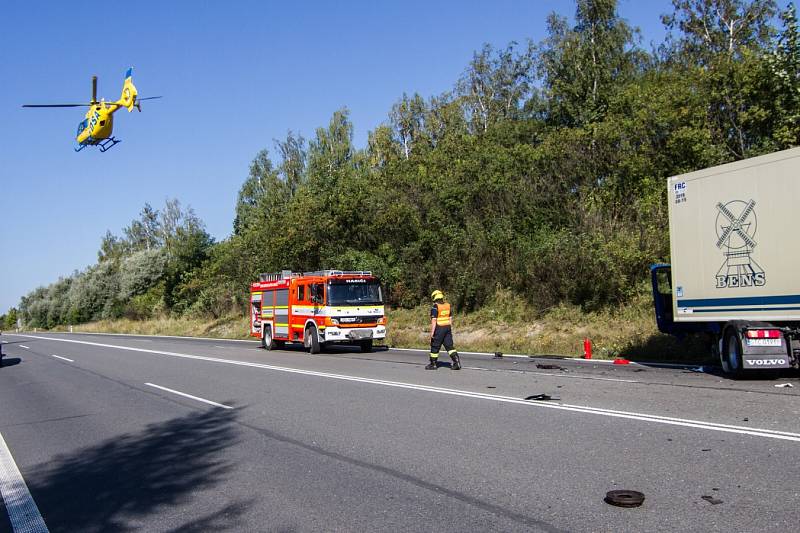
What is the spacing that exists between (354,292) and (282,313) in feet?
13.1

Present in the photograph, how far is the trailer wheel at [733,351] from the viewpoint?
1148cm

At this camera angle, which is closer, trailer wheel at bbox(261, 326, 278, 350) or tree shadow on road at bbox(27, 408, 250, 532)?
tree shadow on road at bbox(27, 408, 250, 532)

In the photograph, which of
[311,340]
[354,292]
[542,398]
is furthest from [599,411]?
[311,340]

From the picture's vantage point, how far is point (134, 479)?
272 inches

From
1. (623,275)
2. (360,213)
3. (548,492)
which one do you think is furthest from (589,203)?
→ (548,492)

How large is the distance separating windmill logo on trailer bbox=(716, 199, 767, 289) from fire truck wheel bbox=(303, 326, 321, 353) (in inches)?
508

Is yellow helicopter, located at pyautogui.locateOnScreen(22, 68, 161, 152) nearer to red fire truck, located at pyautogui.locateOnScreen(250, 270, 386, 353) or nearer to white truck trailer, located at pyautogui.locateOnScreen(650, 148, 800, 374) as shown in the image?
red fire truck, located at pyautogui.locateOnScreen(250, 270, 386, 353)

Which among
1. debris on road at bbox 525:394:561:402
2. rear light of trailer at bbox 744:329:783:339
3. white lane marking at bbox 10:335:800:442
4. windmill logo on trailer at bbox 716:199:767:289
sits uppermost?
windmill logo on trailer at bbox 716:199:767:289

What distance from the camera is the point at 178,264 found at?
64.9 meters

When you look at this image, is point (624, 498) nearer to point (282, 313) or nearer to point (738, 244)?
point (738, 244)

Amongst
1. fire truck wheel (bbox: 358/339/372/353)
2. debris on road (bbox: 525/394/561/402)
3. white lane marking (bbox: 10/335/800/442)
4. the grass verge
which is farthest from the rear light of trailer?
fire truck wheel (bbox: 358/339/372/353)

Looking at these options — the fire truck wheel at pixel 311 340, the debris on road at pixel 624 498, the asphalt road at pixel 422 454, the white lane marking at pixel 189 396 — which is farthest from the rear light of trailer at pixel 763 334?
the fire truck wheel at pixel 311 340

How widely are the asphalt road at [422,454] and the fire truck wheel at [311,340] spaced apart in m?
8.45

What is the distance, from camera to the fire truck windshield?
70.9 feet
